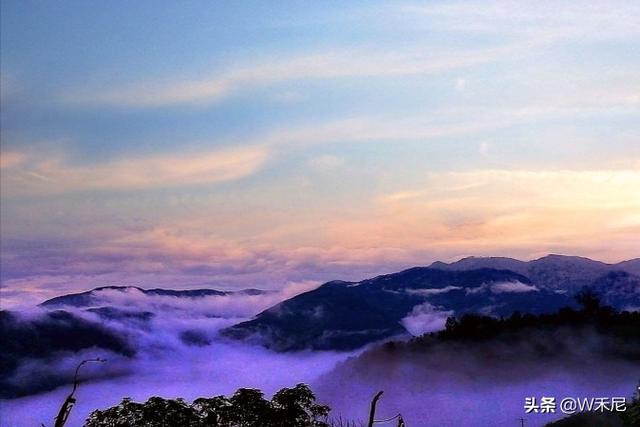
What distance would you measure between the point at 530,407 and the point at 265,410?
71.3 ft

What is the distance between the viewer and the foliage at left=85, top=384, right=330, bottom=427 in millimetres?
61375

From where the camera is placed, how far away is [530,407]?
67938 mm

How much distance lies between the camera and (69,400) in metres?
25.5

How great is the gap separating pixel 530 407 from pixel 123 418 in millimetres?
32516

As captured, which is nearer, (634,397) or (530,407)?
(634,397)

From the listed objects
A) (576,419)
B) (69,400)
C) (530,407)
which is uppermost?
(69,400)

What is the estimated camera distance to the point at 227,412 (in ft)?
216

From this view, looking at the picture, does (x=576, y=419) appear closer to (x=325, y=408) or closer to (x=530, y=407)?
(x=530, y=407)

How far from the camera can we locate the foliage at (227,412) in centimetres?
6138

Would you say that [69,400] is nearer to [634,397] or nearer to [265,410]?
[634,397]

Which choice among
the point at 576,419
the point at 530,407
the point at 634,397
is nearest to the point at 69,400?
the point at 634,397

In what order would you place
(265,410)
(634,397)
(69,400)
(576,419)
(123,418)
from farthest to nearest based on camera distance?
(576,419) < (265,410) < (123,418) < (634,397) < (69,400)

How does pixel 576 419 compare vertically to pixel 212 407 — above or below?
below

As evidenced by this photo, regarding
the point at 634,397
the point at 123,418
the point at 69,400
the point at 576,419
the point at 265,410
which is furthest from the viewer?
the point at 576,419
